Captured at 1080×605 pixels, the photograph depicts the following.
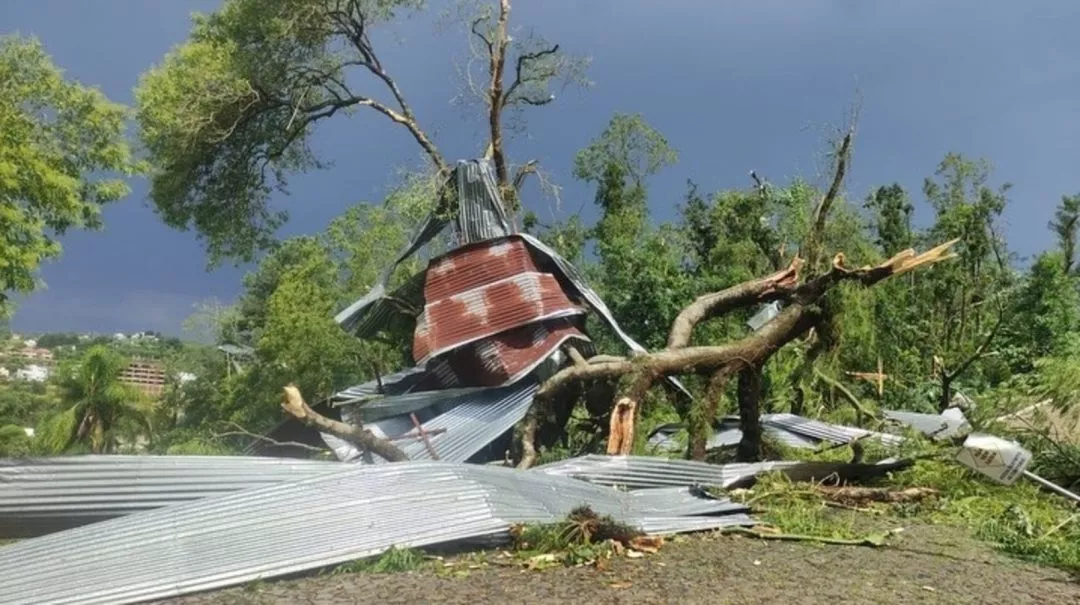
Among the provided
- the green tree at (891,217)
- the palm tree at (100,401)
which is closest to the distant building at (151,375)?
the palm tree at (100,401)

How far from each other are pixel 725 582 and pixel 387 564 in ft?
5.26

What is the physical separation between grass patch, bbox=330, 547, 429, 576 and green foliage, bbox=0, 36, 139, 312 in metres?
7.77

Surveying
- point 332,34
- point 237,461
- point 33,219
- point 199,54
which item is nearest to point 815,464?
point 237,461

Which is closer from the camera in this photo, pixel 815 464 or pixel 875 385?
pixel 815 464

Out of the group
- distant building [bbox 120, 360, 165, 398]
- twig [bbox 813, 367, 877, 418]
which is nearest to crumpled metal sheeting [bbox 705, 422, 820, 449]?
twig [bbox 813, 367, 877, 418]

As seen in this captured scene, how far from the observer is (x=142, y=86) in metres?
15.9

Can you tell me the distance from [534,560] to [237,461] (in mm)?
1895

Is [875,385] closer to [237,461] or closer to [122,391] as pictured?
[237,461]

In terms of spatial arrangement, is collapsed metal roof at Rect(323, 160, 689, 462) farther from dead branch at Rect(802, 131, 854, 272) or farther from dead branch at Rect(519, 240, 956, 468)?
dead branch at Rect(802, 131, 854, 272)

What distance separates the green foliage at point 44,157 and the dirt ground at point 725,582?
8086 millimetres

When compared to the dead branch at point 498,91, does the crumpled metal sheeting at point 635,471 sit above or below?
below

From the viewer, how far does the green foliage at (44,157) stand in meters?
10.8

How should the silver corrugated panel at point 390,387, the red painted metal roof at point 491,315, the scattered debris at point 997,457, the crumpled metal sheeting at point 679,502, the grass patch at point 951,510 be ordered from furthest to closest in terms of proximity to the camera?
1. the silver corrugated panel at point 390,387
2. the red painted metal roof at point 491,315
3. the crumpled metal sheeting at point 679,502
4. the grass patch at point 951,510
5. the scattered debris at point 997,457

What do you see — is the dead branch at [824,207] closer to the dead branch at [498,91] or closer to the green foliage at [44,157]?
the dead branch at [498,91]
